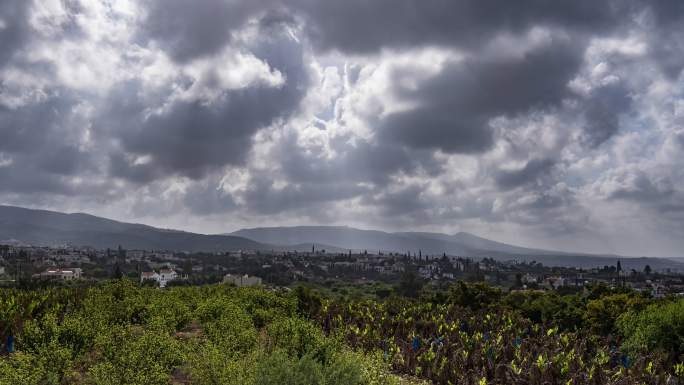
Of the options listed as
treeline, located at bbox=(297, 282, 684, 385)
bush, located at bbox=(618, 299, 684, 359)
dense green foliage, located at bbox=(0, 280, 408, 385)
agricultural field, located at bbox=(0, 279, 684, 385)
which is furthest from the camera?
bush, located at bbox=(618, 299, 684, 359)

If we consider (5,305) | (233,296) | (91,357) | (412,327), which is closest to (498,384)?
(412,327)

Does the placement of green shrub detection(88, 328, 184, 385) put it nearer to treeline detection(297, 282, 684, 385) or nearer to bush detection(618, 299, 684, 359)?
treeline detection(297, 282, 684, 385)

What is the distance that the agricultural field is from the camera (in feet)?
21.5

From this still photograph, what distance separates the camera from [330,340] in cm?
808

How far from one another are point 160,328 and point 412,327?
250 inches

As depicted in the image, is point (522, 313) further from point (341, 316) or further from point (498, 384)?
point (498, 384)

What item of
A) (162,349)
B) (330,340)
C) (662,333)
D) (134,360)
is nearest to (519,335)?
(662,333)

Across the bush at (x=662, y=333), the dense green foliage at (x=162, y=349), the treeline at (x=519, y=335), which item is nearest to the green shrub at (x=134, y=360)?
the dense green foliage at (x=162, y=349)

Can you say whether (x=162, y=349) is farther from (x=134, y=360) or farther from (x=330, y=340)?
(x=330, y=340)

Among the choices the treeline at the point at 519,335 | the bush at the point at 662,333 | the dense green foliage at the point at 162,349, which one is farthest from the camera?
the bush at the point at 662,333

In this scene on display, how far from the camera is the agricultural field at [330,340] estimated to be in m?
6.56

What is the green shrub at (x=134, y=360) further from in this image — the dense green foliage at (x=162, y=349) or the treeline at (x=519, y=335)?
the treeline at (x=519, y=335)

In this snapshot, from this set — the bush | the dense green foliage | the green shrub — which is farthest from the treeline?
the green shrub

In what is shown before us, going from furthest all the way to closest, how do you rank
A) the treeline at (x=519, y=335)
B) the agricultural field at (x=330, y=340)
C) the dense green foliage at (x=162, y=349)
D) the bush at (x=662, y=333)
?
1. the bush at (x=662, y=333)
2. the treeline at (x=519, y=335)
3. the agricultural field at (x=330, y=340)
4. the dense green foliage at (x=162, y=349)
